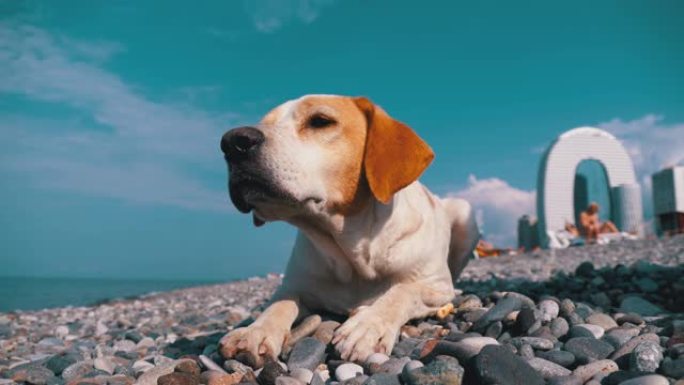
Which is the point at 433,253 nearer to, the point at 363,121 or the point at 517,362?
the point at 363,121

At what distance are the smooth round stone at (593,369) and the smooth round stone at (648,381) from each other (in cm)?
18

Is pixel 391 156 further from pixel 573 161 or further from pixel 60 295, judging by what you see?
pixel 573 161

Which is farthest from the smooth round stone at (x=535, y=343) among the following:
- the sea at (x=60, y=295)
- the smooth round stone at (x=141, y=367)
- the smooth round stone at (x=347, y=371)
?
the sea at (x=60, y=295)

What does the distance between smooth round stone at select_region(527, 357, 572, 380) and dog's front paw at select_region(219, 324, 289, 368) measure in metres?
1.33

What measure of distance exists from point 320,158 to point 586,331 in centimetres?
180

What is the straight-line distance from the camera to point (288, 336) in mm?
3068

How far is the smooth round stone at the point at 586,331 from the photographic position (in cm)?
276

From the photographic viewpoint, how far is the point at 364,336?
270 cm

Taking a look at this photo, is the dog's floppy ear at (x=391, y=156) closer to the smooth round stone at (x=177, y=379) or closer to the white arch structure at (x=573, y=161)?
the smooth round stone at (x=177, y=379)

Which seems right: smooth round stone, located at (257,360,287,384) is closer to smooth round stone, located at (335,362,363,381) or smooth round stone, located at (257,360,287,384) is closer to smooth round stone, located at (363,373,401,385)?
smooth round stone, located at (335,362,363,381)

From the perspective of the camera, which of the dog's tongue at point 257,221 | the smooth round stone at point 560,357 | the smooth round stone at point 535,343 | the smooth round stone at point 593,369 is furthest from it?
the dog's tongue at point 257,221

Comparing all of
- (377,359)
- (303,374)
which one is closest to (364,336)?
(377,359)


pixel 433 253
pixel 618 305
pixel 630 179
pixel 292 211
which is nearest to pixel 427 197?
pixel 433 253

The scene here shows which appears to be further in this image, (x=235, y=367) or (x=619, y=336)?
(x=619, y=336)
